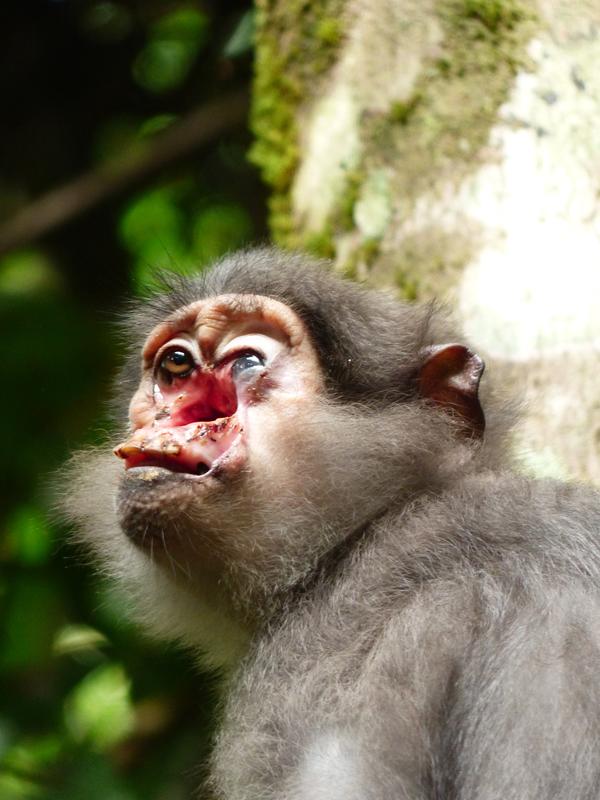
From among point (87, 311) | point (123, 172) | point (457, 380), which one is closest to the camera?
point (457, 380)

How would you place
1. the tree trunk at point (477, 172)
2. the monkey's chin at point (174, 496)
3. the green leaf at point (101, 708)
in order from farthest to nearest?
the green leaf at point (101, 708) < the tree trunk at point (477, 172) < the monkey's chin at point (174, 496)

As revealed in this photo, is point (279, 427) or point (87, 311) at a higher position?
point (279, 427)

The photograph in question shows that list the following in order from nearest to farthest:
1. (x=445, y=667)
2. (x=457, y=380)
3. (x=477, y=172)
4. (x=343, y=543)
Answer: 1. (x=445, y=667)
2. (x=343, y=543)
3. (x=457, y=380)
4. (x=477, y=172)

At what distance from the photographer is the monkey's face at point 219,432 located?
2797 mm

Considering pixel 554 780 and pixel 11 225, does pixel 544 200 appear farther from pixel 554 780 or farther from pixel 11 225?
pixel 11 225

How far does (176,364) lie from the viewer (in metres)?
3.05

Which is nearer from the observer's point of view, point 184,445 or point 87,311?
point 184,445

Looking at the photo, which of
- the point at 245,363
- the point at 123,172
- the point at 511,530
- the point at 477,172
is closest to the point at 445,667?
the point at 511,530

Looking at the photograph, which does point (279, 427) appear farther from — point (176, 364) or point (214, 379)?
point (176, 364)

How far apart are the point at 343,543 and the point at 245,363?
0.52 metres

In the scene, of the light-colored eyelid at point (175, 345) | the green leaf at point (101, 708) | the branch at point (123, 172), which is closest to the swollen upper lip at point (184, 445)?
the light-colored eyelid at point (175, 345)

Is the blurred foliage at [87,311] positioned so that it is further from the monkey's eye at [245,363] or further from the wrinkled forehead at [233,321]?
the monkey's eye at [245,363]

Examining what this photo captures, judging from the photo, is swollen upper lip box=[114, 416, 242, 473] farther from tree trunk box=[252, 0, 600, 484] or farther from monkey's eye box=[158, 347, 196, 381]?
tree trunk box=[252, 0, 600, 484]

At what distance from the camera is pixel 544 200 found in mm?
3127
